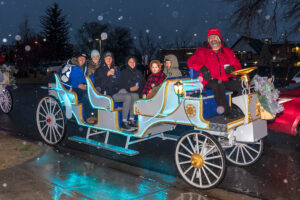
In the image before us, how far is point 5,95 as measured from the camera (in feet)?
39.6

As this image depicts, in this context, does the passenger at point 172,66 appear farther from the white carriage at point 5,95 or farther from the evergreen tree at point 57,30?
the evergreen tree at point 57,30

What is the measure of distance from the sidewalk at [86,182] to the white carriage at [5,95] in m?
5.83

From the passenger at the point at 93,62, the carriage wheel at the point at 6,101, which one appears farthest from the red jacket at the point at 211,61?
the carriage wheel at the point at 6,101

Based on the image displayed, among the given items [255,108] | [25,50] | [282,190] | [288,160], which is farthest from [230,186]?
[25,50]

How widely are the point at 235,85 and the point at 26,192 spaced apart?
135 inches

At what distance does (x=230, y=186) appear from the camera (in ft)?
17.0

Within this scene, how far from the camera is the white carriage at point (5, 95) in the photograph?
11.8 m

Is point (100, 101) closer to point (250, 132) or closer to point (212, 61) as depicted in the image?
point (212, 61)

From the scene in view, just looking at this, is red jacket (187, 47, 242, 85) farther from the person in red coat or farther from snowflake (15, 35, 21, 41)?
snowflake (15, 35, 21, 41)

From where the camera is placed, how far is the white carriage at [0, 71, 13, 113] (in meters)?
11.8

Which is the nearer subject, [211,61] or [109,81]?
[211,61]

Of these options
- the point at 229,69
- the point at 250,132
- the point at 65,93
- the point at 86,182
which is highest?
the point at 229,69

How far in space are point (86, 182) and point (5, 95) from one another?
26.3 feet

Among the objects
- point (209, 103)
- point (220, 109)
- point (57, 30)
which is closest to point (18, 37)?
point (57, 30)
